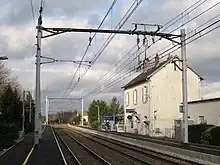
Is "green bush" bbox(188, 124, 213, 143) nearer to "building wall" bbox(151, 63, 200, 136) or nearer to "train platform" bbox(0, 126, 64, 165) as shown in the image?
"train platform" bbox(0, 126, 64, 165)

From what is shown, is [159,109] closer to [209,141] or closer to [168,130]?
[168,130]

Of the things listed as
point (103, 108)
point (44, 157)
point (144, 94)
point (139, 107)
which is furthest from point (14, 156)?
point (103, 108)

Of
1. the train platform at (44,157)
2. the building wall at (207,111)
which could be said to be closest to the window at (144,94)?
the building wall at (207,111)

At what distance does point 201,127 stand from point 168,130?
21.2 meters

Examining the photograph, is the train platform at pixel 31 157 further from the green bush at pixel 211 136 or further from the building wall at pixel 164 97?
the building wall at pixel 164 97

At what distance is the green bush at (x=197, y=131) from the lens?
37719mm

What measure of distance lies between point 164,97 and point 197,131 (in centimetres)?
2606

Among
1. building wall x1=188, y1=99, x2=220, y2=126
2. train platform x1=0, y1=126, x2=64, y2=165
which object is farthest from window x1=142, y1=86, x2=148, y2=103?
train platform x1=0, y1=126, x2=64, y2=165

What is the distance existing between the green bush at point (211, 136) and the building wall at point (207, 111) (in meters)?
6.14

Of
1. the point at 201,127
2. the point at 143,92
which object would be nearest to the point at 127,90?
the point at 143,92

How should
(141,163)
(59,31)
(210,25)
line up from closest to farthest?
(210,25), (141,163), (59,31)

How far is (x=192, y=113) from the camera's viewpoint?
48.3m

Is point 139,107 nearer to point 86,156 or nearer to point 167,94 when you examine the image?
point 167,94

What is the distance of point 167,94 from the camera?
6519 cm
